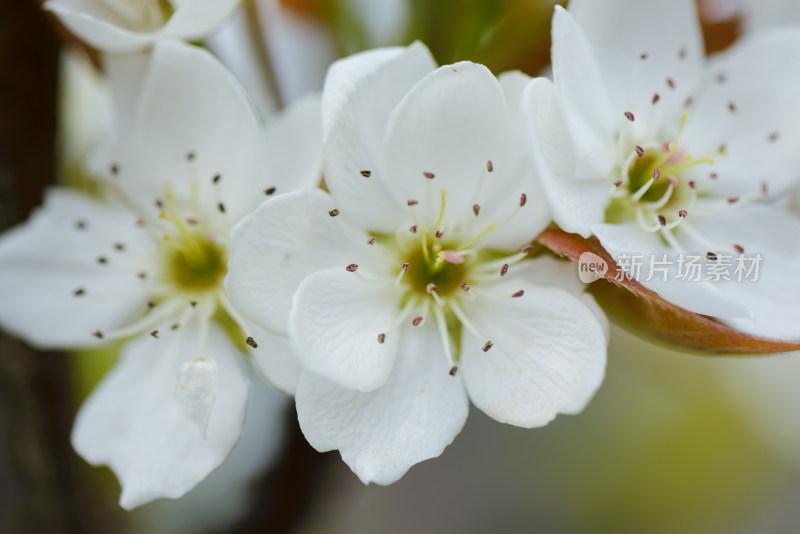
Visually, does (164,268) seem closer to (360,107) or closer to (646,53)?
(360,107)

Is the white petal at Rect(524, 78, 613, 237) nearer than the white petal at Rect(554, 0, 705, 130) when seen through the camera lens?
Yes

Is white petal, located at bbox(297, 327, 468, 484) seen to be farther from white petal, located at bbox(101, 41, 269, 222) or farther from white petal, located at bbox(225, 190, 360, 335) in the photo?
white petal, located at bbox(101, 41, 269, 222)

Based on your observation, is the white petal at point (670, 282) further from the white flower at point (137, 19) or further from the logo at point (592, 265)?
the white flower at point (137, 19)

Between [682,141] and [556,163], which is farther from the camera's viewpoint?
[682,141]

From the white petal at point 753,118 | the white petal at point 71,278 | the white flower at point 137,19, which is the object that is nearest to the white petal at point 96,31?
the white flower at point 137,19

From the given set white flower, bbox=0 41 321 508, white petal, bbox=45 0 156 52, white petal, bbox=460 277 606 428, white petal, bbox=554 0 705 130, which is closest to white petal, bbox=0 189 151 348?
white flower, bbox=0 41 321 508

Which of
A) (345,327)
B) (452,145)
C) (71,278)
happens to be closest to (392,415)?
(345,327)
